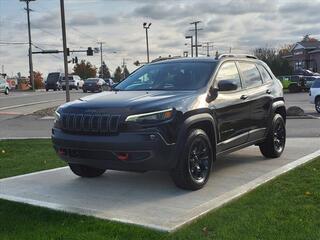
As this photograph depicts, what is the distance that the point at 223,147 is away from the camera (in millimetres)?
7281

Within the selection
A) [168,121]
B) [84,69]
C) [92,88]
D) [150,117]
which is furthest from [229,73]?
[84,69]

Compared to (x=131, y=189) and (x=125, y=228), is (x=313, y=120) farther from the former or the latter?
(x=125, y=228)

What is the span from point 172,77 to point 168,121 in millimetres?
1397

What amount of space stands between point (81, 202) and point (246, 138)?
286 centimetres

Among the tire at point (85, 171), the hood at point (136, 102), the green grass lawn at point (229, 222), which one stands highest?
the hood at point (136, 102)

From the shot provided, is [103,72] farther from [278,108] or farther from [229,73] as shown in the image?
[229,73]

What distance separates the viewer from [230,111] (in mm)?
Result: 7395

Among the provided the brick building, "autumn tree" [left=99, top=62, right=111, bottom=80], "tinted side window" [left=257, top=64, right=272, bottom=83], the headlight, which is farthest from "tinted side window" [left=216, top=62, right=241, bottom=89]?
"autumn tree" [left=99, top=62, right=111, bottom=80]

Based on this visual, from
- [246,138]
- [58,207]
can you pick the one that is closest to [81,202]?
[58,207]

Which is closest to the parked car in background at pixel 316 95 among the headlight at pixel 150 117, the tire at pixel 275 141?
the tire at pixel 275 141

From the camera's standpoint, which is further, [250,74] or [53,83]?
[53,83]

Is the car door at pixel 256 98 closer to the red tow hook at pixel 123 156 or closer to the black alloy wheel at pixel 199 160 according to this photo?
the black alloy wheel at pixel 199 160

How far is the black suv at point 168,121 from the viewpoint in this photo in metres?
6.11

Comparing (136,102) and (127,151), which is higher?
(136,102)
